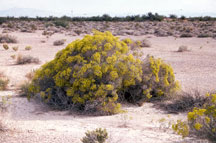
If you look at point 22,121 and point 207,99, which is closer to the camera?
point 22,121

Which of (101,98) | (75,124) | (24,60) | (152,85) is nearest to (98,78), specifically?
(101,98)

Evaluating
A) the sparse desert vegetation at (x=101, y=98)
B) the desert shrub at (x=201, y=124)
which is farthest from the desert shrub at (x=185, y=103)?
the desert shrub at (x=201, y=124)

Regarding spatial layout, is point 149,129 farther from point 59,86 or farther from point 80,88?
point 59,86

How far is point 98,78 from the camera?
707cm

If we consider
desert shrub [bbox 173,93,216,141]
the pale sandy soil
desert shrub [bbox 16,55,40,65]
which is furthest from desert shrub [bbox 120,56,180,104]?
desert shrub [bbox 16,55,40,65]

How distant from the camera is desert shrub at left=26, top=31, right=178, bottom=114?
6922 mm

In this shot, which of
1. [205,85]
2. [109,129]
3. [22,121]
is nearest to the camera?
[109,129]

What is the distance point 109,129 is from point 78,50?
2852 millimetres

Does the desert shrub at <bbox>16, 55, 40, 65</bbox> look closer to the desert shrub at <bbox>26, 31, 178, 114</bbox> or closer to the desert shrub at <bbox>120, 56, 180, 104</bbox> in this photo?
the desert shrub at <bbox>26, 31, 178, 114</bbox>

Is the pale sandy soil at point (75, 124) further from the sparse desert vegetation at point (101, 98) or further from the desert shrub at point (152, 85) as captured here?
the desert shrub at point (152, 85)

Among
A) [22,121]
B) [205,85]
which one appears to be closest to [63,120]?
[22,121]

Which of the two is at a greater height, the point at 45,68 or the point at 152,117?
the point at 45,68

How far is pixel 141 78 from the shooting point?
25.4 feet

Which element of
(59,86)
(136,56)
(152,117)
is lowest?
(152,117)
